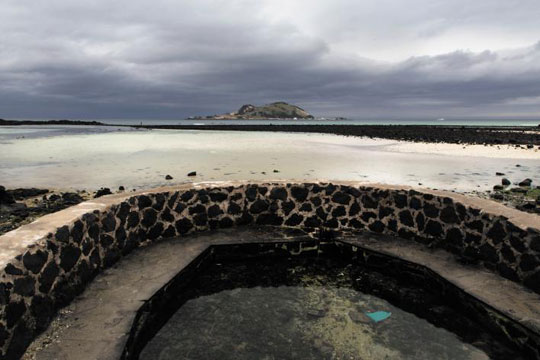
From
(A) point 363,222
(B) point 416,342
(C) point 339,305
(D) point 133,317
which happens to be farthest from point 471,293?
(D) point 133,317

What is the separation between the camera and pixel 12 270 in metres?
3.84

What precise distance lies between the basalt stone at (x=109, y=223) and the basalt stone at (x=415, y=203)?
545 centimetres

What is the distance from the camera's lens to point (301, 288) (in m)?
6.25

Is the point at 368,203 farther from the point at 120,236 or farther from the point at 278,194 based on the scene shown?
the point at 120,236

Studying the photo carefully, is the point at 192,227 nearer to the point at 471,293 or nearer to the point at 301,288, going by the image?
the point at 301,288

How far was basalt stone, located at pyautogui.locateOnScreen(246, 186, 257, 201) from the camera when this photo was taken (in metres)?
8.09

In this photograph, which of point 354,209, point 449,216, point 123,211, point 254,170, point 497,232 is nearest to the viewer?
point 497,232

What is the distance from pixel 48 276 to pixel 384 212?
19.6ft

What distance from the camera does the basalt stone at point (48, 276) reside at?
4285 mm

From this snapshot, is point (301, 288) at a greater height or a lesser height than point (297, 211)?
Answer: lesser

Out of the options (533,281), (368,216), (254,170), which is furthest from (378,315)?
(254,170)

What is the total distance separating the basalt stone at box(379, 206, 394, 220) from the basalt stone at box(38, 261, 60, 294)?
19.1ft

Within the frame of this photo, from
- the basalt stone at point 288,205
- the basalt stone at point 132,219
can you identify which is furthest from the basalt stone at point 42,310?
the basalt stone at point 288,205

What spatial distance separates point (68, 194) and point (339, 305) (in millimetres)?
11642
